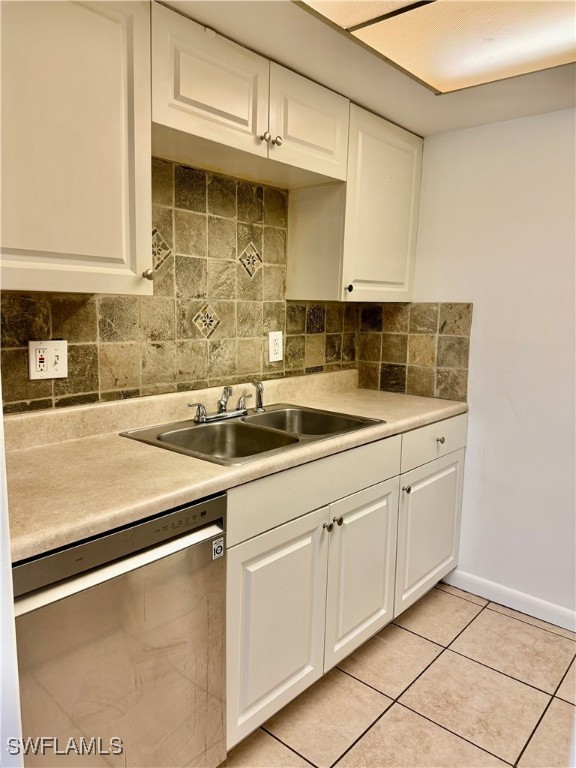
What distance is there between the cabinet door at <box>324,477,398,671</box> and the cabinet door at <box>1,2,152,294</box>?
100 cm

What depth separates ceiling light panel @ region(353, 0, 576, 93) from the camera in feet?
4.75

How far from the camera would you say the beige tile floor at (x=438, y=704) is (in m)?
1.57

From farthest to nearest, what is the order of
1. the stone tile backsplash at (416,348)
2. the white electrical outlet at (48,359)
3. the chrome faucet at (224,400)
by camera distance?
the stone tile backsplash at (416,348) → the chrome faucet at (224,400) → the white electrical outlet at (48,359)

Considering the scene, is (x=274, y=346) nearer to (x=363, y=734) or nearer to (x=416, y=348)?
(x=416, y=348)

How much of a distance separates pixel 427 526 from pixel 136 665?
1.41 metres

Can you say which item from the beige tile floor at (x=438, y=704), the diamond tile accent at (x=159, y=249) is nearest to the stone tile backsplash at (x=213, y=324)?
the diamond tile accent at (x=159, y=249)

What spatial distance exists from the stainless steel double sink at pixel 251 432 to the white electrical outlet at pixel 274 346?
210 millimetres

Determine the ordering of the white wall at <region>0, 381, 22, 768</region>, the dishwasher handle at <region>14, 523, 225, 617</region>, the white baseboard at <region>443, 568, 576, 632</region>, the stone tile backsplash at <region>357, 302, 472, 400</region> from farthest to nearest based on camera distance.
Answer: the stone tile backsplash at <region>357, 302, 472, 400</region>, the white baseboard at <region>443, 568, 576, 632</region>, the dishwasher handle at <region>14, 523, 225, 617</region>, the white wall at <region>0, 381, 22, 768</region>

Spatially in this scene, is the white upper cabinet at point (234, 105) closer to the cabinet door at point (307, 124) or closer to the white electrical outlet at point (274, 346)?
the cabinet door at point (307, 124)

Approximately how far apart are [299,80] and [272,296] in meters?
0.81

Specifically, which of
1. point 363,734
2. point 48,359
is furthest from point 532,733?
point 48,359

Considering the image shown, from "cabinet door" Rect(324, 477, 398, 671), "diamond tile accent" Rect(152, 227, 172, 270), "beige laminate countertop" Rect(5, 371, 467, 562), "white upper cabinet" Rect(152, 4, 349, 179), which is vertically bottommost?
"cabinet door" Rect(324, 477, 398, 671)

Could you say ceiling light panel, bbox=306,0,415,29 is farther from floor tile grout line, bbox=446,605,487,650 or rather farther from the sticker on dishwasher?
floor tile grout line, bbox=446,605,487,650

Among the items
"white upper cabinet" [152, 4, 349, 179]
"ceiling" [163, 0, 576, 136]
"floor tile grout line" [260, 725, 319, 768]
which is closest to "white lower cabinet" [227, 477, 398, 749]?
"floor tile grout line" [260, 725, 319, 768]
